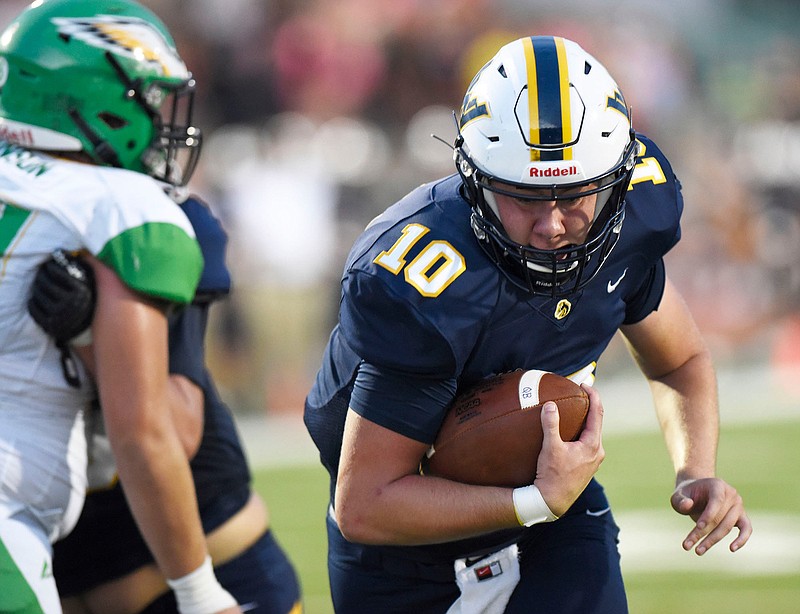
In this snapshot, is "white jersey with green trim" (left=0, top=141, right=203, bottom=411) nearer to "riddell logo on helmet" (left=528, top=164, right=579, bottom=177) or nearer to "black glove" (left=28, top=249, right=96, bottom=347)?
"black glove" (left=28, top=249, right=96, bottom=347)

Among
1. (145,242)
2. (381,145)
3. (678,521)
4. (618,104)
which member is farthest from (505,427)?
(381,145)

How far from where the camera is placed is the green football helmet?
8.39ft

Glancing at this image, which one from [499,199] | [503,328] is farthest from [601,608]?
[499,199]

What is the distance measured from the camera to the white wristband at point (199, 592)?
2.38 meters

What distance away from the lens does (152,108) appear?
2666mm

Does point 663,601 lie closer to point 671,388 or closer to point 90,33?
point 671,388

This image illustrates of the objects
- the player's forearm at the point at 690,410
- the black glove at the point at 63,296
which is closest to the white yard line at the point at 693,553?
the player's forearm at the point at 690,410

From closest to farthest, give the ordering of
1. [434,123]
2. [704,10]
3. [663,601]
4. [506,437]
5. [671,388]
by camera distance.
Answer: [506,437]
[671,388]
[663,601]
[434,123]
[704,10]

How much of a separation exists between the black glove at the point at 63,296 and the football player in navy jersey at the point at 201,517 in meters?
0.30

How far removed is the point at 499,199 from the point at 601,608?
827 millimetres

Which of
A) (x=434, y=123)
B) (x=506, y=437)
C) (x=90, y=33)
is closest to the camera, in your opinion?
(x=506, y=437)

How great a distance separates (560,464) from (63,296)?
964 mm

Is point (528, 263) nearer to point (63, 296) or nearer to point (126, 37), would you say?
point (63, 296)

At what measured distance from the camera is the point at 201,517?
9.09 feet
